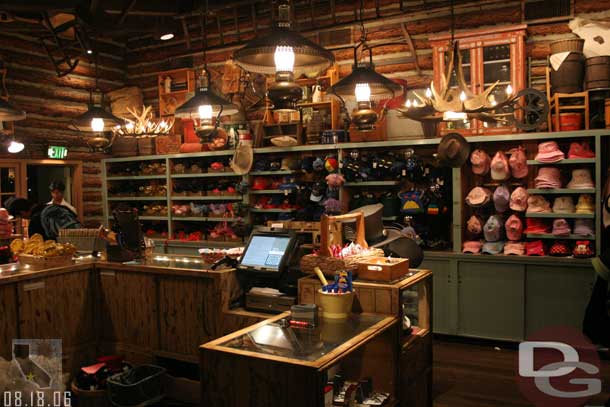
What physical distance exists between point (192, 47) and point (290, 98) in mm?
→ 6480

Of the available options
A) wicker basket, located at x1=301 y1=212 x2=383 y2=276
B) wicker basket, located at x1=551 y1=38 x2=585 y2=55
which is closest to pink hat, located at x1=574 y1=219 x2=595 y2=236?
wicker basket, located at x1=551 y1=38 x2=585 y2=55

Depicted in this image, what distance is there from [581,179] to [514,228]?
0.84 meters

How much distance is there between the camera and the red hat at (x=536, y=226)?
5.96 metres

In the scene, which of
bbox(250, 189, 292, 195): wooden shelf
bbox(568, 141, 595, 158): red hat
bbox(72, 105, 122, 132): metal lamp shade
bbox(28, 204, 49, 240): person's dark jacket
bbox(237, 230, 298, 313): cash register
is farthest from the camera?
bbox(250, 189, 292, 195): wooden shelf

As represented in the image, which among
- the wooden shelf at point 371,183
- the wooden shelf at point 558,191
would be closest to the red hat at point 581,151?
the wooden shelf at point 558,191

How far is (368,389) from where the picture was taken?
3.26m

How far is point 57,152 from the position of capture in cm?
837

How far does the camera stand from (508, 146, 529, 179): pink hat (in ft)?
19.9

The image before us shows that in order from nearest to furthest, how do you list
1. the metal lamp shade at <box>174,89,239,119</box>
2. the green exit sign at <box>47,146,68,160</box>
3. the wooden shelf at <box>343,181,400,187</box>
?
the metal lamp shade at <box>174,89,239,119</box>, the wooden shelf at <box>343,181,400,187</box>, the green exit sign at <box>47,146,68,160</box>

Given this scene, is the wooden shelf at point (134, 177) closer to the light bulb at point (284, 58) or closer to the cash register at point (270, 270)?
the cash register at point (270, 270)

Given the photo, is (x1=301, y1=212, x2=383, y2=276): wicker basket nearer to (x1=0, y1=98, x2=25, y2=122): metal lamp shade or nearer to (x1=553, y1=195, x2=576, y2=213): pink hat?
(x1=0, y1=98, x2=25, y2=122): metal lamp shade

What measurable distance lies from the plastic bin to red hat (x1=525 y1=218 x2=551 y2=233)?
4.08 m

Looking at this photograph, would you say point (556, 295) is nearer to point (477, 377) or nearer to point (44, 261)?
point (477, 377)

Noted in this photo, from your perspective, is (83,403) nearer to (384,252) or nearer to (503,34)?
(384,252)
